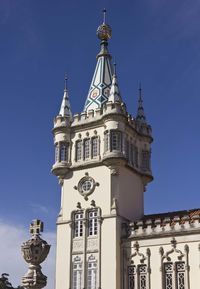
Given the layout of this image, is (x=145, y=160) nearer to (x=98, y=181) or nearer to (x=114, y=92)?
(x=98, y=181)

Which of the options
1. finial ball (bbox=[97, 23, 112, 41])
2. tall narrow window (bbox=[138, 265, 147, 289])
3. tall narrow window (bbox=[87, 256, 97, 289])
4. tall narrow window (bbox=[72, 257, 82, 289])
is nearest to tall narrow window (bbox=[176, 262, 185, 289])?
tall narrow window (bbox=[138, 265, 147, 289])

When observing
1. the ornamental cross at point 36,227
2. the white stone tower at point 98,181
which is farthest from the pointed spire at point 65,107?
the ornamental cross at point 36,227

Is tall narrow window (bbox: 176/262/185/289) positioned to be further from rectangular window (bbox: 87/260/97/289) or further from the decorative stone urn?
the decorative stone urn

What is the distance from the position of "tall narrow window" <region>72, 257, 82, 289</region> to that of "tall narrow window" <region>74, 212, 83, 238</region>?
206cm

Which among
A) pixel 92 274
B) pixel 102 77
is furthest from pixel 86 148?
pixel 92 274

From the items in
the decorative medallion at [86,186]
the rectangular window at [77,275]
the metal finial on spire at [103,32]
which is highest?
the metal finial on spire at [103,32]

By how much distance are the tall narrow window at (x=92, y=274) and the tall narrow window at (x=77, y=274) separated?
84cm

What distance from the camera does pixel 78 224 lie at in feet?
158

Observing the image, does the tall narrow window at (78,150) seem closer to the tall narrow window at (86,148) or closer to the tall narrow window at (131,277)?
the tall narrow window at (86,148)

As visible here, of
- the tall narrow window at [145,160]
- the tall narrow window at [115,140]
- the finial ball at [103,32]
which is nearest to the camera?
the tall narrow window at [115,140]

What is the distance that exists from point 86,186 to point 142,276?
353 inches

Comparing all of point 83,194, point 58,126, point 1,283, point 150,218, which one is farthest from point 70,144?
point 1,283

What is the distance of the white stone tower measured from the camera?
45875 mm

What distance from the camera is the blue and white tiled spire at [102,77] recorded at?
52.8 metres
